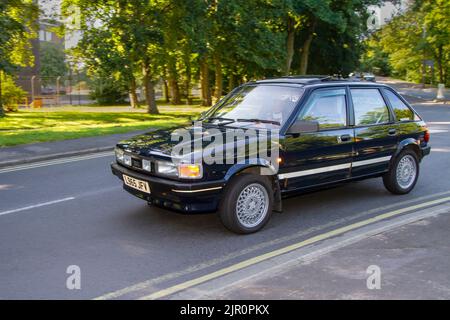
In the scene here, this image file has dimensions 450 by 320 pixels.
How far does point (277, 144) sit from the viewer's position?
618 cm

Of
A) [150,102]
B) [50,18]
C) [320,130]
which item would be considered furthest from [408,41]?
[320,130]

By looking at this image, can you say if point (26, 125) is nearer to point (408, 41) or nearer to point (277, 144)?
point (277, 144)

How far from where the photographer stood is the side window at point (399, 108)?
7734mm

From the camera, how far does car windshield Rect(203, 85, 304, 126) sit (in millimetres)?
6543

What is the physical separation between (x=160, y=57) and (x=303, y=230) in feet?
66.1

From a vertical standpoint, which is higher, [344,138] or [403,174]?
[344,138]

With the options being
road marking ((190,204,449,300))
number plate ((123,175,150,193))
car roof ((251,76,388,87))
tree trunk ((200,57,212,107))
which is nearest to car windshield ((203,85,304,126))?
car roof ((251,76,388,87))

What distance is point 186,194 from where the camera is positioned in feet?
18.4

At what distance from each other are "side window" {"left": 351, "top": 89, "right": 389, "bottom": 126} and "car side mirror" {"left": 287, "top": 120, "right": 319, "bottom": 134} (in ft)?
3.82

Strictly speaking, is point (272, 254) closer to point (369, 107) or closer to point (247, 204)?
point (247, 204)

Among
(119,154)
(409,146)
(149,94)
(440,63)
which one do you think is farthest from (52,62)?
(409,146)

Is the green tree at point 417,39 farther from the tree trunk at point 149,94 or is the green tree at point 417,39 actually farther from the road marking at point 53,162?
the road marking at point 53,162

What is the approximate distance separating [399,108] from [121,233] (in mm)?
4614

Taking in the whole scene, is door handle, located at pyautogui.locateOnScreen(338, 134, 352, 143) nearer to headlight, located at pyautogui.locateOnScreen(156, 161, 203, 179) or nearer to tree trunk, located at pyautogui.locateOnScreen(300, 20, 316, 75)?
headlight, located at pyautogui.locateOnScreen(156, 161, 203, 179)
